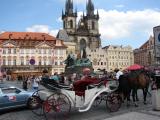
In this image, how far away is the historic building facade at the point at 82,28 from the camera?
370ft

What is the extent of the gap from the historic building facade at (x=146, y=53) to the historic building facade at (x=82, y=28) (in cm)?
1925

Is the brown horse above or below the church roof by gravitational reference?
below

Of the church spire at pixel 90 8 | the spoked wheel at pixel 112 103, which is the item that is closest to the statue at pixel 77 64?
the spoked wheel at pixel 112 103

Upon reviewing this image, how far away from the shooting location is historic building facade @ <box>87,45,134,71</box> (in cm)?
12244

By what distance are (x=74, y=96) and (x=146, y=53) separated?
120051 mm

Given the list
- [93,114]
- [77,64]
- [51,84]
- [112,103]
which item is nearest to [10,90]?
[51,84]

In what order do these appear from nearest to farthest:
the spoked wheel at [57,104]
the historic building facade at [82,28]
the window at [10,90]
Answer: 1. the spoked wheel at [57,104]
2. the window at [10,90]
3. the historic building facade at [82,28]

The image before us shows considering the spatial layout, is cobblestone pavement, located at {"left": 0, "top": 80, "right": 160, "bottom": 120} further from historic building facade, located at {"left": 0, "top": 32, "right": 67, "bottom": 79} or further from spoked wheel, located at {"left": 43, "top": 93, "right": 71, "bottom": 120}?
historic building facade, located at {"left": 0, "top": 32, "right": 67, "bottom": 79}

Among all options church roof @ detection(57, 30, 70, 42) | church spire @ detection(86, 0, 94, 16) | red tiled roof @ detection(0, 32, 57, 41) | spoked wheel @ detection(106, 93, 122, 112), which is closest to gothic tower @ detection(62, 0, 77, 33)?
church spire @ detection(86, 0, 94, 16)

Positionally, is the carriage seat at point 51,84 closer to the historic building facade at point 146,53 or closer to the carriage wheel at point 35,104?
the carriage wheel at point 35,104

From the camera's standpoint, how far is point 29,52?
9238 cm

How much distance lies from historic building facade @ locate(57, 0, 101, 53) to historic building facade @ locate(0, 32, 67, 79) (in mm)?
16353

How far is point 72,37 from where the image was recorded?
11281 centimetres

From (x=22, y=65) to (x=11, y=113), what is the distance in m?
79.2
